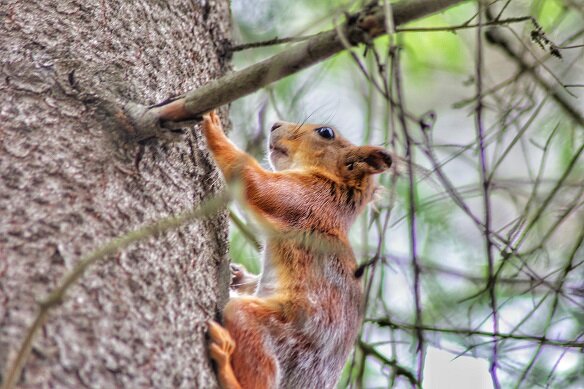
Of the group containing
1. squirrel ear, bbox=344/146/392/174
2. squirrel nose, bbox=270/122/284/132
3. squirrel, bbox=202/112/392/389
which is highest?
squirrel nose, bbox=270/122/284/132

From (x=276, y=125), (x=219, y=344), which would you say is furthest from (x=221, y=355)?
(x=276, y=125)

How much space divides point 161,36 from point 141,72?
0.23 metres

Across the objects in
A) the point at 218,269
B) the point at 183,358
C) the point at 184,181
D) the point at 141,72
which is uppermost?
the point at 141,72

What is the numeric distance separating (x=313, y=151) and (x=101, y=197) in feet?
5.00

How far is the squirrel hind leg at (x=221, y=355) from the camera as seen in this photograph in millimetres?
1784

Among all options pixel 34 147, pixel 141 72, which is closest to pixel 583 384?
pixel 141 72

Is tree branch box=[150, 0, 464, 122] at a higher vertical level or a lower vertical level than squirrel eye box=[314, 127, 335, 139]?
lower

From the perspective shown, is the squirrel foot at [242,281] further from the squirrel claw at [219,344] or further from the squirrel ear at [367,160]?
the squirrel claw at [219,344]

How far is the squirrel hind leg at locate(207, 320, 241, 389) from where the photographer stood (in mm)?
1784

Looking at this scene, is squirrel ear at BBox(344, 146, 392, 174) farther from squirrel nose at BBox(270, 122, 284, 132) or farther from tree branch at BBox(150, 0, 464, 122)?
tree branch at BBox(150, 0, 464, 122)

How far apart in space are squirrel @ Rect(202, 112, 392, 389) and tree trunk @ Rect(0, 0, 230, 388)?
10cm

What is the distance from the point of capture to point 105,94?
1.92m

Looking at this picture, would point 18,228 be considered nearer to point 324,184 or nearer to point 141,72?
point 141,72

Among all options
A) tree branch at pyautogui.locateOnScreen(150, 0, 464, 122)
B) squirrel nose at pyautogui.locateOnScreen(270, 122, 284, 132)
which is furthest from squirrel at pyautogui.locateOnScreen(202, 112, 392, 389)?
tree branch at pyautogui.locateOnScreen(150, 0, 464, 122)
